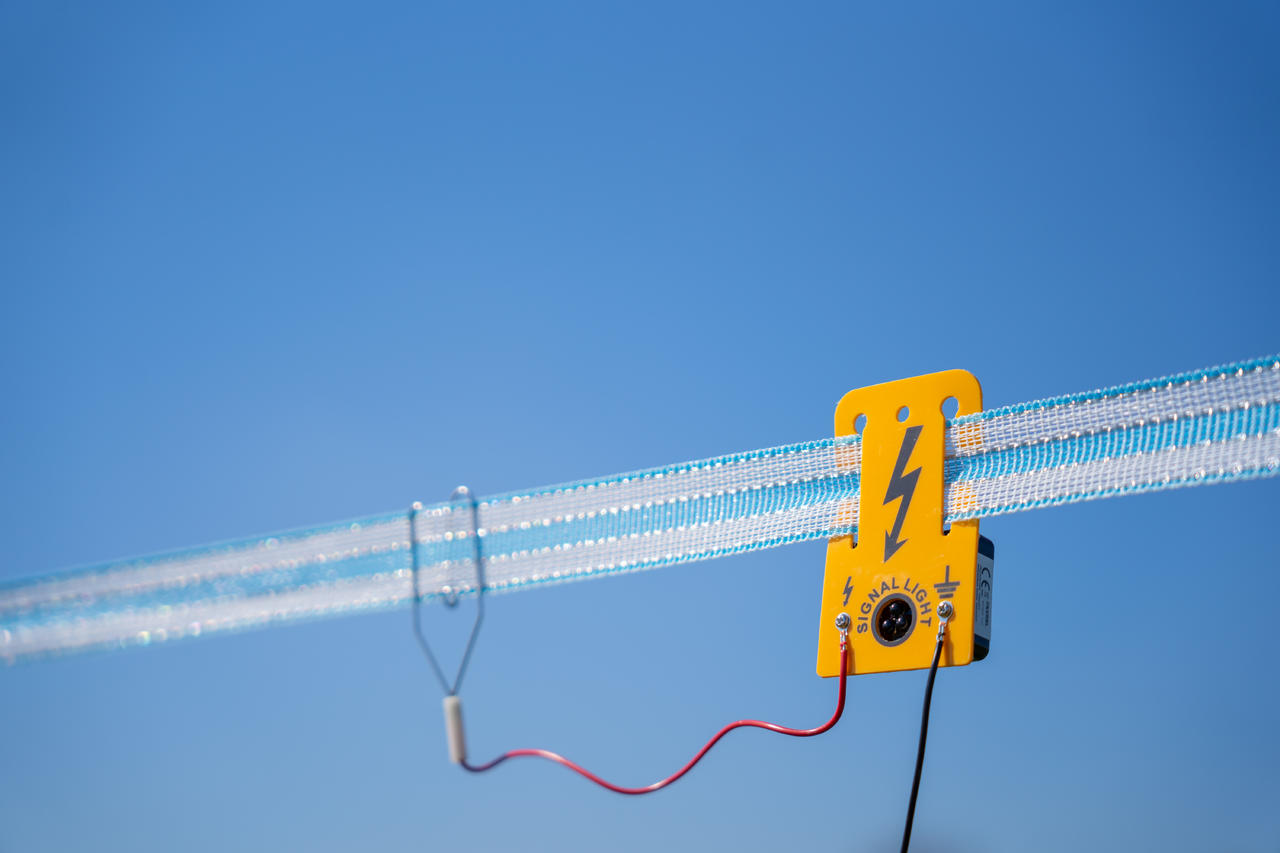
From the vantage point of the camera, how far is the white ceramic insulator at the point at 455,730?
2.57 metres

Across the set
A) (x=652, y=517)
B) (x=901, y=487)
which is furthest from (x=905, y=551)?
(x=652, y=517)

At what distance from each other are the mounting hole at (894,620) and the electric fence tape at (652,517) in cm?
21

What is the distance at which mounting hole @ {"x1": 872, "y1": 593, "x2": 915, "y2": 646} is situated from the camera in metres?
2.38

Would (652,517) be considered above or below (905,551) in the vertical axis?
Result: above

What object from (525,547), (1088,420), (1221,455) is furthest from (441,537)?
(1221,455)

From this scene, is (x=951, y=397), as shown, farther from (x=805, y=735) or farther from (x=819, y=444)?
(x=805, y=735)

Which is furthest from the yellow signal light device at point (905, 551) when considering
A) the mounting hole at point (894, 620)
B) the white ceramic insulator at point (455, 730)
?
the white ceramic insulator at point (455, 730)

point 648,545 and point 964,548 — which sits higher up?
point 648,545

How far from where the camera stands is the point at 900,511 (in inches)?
97.5

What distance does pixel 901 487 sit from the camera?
8.18 ft

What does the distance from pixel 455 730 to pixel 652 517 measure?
0.67 m

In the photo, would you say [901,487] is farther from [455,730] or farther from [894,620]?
[455,730]

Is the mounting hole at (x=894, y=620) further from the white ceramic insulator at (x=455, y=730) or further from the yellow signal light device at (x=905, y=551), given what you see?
the white ceramic insulator at (x=455, y=730)

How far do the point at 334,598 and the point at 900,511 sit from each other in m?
1.48
